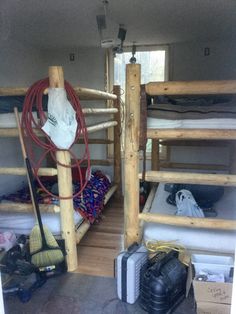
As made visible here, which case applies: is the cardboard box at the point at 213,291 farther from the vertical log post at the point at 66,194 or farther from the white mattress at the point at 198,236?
the vertical log post at the point at 66,194

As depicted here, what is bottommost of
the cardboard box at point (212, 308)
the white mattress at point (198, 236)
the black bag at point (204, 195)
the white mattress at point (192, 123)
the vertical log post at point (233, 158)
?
the cardboard box at point (212, 308)

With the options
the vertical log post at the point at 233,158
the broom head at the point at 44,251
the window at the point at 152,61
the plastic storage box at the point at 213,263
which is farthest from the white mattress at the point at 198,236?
the window at the point at 152,61

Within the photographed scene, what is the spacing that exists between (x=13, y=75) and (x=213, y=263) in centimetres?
300

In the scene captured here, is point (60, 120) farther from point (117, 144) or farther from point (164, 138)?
point (117, 144)

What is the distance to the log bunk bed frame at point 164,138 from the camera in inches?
68.6

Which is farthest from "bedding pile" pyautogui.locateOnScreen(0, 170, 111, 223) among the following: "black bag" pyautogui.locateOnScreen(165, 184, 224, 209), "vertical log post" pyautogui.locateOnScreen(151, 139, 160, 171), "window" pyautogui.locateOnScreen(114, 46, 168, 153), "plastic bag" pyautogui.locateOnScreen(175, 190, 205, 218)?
"window" pyautogui.locateOnScreen(114, 46, 168, 153)

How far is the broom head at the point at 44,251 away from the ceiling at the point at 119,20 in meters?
1.76

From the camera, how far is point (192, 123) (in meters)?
1.89

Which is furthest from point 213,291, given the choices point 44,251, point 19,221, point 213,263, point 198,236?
point 19,221

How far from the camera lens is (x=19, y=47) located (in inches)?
138

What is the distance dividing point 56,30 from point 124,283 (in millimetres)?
2493

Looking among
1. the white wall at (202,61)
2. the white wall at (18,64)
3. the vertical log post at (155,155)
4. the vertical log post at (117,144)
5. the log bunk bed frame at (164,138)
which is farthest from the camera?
the vertical log post at (117,144)

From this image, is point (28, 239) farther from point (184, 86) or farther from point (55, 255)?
point (184, 86)

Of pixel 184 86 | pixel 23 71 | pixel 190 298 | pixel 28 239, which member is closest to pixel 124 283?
pixel 190 298
